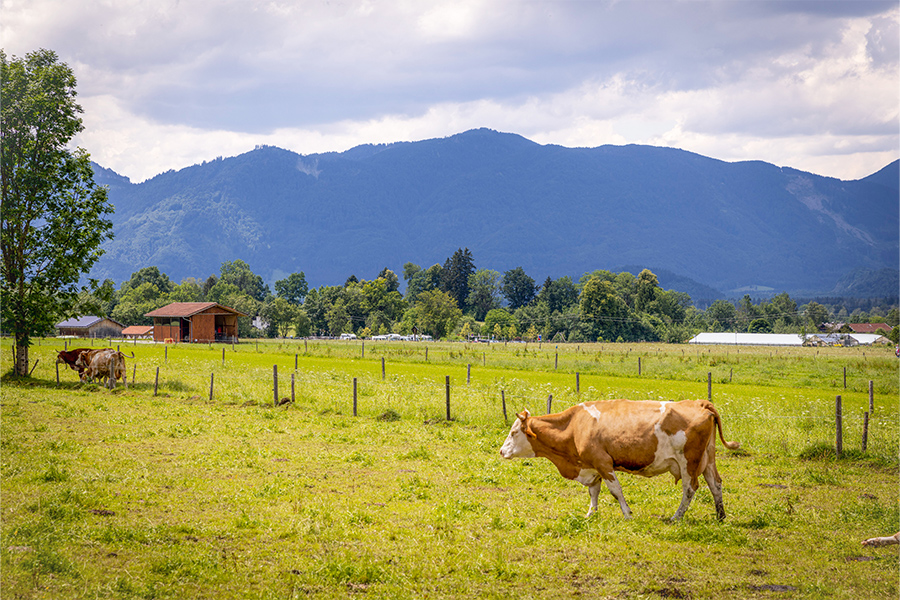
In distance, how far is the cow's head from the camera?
12.9 metres

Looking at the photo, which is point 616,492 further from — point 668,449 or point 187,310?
point 187,310

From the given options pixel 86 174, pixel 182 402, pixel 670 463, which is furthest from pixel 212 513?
pixel 86 174

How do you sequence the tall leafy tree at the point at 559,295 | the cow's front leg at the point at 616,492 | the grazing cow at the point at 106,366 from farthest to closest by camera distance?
the tall leafy tree at the point at 559,295 < the grazing cow at the point at 106,366 < the cow's front leg at the point at 616,492

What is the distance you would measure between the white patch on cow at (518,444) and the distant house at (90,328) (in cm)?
11912

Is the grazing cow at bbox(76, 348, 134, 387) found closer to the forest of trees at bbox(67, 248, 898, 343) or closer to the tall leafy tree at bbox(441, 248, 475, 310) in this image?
the forest of trees at bbox(67, 248, 898, 343)

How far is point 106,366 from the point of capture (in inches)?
1232

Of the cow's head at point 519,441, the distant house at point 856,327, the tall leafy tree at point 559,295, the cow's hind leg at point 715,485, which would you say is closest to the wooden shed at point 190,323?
the cow's head at point 519,441

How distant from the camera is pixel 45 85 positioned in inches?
1283

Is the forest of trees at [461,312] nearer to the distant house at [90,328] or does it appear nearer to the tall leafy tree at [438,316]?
the tall leafy tree at [438,316]

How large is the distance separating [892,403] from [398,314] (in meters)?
139

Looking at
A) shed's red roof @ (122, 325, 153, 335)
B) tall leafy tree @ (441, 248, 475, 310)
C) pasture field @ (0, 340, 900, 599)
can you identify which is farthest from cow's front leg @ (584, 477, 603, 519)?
tall leafy tree @ (441, 248, 475, 310)

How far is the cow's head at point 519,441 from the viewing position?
12867 mm

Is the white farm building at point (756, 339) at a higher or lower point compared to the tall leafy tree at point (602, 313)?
lower

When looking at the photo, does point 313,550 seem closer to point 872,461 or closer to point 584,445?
point 584,445
